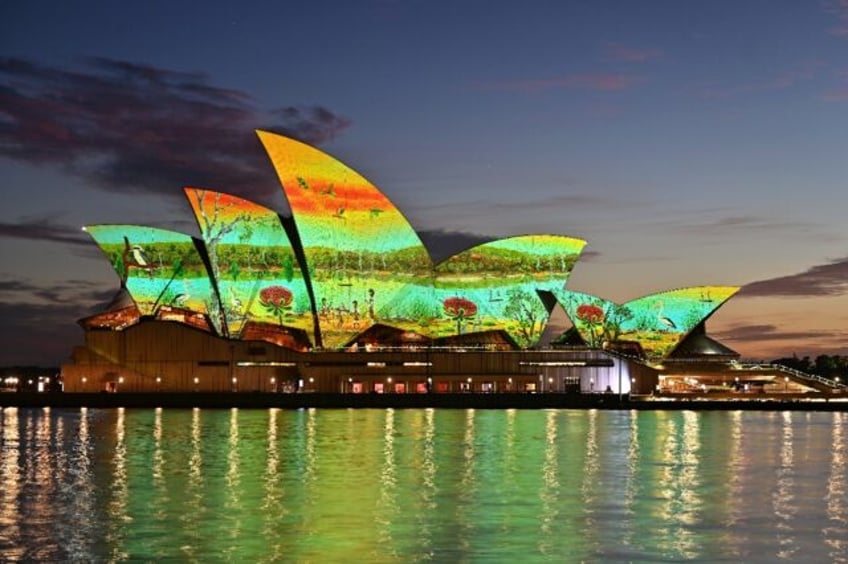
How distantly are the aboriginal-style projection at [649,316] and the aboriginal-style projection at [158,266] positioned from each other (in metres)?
19.9

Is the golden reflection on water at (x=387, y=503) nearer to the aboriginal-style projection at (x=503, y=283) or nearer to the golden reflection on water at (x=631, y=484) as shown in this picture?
the golden reflection on water at (x=631, y=484)

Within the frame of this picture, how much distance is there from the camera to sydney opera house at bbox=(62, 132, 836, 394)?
232 feet

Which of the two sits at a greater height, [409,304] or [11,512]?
[409,304]

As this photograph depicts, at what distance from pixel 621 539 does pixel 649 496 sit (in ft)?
18.2

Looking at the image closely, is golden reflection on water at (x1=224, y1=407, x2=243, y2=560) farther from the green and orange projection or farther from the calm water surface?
the green and orange projection

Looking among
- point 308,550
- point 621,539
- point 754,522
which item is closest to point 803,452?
point 754,522

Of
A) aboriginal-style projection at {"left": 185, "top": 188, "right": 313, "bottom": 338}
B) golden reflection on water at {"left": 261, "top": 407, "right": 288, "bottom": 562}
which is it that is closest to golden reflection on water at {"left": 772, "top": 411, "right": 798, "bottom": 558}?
golden reflection on water at {"left": 261, "top": 407, "right": 288, "bottom": 562}

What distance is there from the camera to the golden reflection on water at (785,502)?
1947 centimetres

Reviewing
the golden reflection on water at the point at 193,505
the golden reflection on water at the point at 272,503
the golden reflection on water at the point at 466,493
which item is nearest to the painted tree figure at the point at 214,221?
the golden reflection on water at the point at 466,493

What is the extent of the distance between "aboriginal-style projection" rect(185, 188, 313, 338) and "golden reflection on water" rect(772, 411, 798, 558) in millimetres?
36747

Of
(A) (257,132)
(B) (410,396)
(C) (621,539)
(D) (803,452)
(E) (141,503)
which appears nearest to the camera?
(C) (621,539)

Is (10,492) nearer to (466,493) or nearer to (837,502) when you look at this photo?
(466,493)

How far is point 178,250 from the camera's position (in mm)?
72250

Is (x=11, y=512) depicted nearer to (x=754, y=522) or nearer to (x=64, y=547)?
(x=64, y=547)
